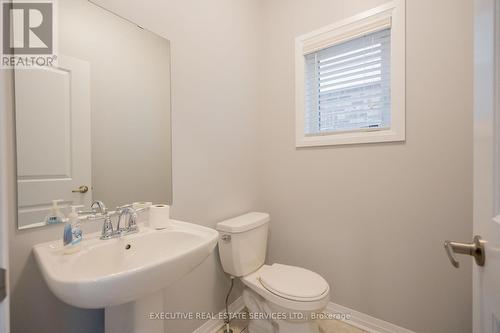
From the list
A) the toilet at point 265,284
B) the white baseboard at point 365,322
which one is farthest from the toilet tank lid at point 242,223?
the white baseboard at point 365,322

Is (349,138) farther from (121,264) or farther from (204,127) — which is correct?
(121,264)

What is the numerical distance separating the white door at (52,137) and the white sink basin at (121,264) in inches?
7.1

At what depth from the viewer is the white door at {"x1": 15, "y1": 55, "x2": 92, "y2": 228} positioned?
0.82 metres

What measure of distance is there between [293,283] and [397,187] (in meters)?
0.87

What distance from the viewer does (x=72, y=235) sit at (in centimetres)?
81

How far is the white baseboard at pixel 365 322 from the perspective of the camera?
1452 millimetres

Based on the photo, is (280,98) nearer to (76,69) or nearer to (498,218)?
(76,69)

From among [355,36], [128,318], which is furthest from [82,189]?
[355,36]

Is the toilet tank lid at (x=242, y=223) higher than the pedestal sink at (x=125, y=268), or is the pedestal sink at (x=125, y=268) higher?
the pedestal sink at (x=125, y=268)

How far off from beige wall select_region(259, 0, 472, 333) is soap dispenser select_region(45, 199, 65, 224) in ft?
4.65

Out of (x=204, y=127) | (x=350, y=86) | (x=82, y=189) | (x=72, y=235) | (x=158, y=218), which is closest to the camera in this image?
(x=72, y=235)
